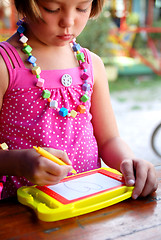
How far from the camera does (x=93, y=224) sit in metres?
Answer: 0.52

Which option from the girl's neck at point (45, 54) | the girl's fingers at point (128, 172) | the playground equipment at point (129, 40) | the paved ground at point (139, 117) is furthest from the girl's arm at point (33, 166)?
the playground equipment at point (129, 40)

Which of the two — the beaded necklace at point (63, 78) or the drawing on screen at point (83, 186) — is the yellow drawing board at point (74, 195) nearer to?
the drawing on screen at point (83, 186)

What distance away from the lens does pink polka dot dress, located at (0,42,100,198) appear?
731 millimetres

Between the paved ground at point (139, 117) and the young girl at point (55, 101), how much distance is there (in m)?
1.62

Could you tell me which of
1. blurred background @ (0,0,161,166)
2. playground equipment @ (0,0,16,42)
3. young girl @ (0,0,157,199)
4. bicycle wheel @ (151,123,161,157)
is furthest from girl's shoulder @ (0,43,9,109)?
playground equipment @ (0,0,16,42)

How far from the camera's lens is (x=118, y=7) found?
6246 mm

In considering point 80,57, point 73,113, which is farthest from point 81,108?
point 80,57

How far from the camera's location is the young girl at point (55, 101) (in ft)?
2.12

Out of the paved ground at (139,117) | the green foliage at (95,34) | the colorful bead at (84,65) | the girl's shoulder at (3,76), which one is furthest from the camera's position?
the green foliage at (95,34)

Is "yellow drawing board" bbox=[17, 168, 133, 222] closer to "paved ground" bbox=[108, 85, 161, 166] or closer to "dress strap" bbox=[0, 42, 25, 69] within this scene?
"dress strap" bbox=[0, 42, 25, 69]

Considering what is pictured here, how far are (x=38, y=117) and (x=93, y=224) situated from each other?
0.31 m

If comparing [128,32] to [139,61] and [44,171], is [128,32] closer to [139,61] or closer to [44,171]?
[139,61]

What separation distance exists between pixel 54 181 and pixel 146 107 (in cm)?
349

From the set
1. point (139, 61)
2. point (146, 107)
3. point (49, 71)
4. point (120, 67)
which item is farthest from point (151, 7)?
point (49, 71)
